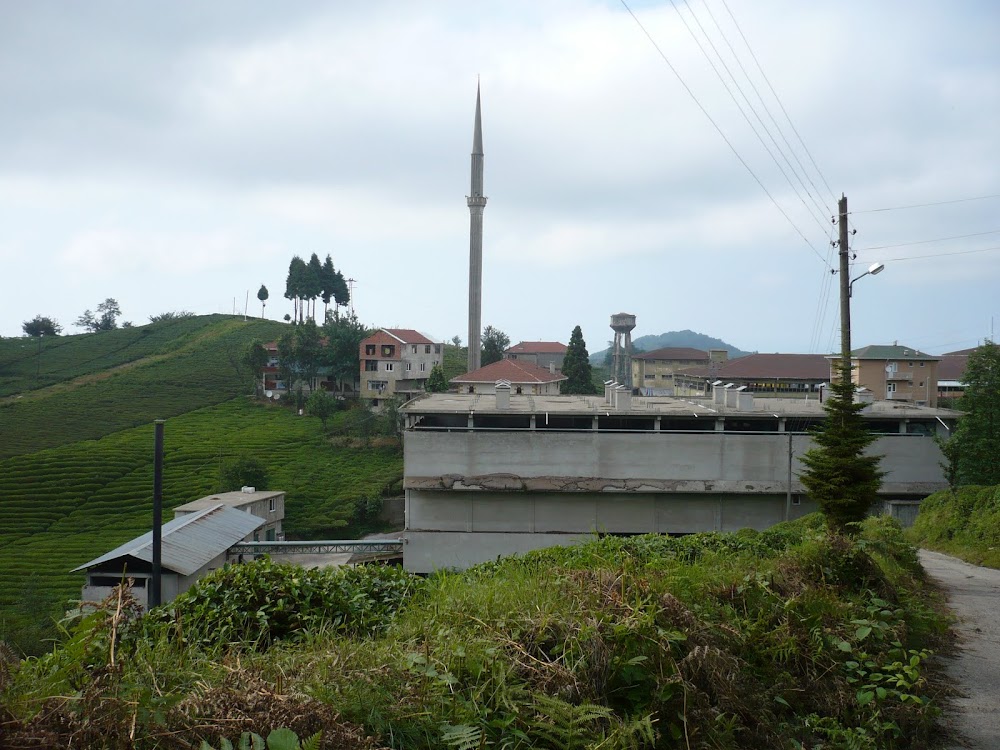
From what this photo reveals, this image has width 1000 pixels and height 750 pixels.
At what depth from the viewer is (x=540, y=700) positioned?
282cm

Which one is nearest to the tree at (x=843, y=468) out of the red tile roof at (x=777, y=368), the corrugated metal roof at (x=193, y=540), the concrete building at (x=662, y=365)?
the corrugated metal roof at (x=193, y=540)

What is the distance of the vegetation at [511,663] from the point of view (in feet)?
8.24

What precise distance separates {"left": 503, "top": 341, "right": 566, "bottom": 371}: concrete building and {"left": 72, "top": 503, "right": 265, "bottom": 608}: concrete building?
56.8m

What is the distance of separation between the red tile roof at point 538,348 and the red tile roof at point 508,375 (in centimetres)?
2542

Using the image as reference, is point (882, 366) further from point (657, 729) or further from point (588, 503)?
point (657, 729)

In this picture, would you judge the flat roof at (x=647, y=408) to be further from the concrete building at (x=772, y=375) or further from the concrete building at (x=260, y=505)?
the concrete building at (x=772, y=375)

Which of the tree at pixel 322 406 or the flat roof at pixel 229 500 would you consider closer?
the flat roof at pixel 229 500

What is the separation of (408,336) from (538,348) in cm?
2351

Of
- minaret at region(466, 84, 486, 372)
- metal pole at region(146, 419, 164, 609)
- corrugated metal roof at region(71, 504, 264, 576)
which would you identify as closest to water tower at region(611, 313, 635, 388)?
minaret at region(466, 84, 486, 372)

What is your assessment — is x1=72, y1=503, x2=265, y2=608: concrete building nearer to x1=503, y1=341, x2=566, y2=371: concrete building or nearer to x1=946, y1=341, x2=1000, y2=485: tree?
x1=946, y1=341, x2=1000, y2=485: tree

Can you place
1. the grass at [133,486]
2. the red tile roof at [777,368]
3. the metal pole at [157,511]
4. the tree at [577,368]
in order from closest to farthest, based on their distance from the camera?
the metal pole at [157,511] → the grass at [133,486] → the tree at [577,368] → the red tile roof at [777,368]

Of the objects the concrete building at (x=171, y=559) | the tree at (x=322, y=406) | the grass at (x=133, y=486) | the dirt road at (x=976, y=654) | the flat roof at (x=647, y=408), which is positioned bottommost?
the grass at (x=133, y=486)

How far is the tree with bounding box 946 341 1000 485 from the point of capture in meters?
20.0

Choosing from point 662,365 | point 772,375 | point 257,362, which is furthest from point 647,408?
point 662,365
